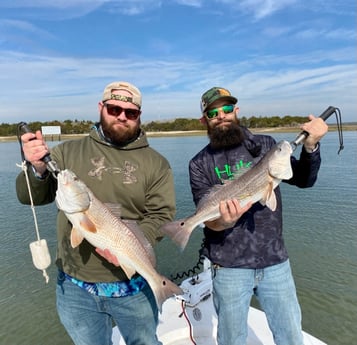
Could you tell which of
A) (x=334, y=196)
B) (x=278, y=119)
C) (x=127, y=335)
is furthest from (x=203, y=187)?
(x=278, y=119)

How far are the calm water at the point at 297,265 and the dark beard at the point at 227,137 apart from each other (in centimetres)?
462

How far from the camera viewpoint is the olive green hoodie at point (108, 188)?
10.4ft

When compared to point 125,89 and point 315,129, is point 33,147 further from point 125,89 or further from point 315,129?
point 315,129

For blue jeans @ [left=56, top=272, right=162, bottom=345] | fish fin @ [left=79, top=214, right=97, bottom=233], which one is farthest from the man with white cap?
fish fin @ [left=79, top=214, right=97, bottom=233]

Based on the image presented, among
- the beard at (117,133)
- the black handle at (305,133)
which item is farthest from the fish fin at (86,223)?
the black handle at (305,133)

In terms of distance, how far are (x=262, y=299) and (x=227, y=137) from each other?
1.85 meters

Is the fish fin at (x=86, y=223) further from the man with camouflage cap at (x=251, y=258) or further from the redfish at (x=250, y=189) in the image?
the man with camouflage cap at (x=251, y=258)

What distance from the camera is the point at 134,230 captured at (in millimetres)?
3127

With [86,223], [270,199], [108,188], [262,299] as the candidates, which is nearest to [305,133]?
[270,199]

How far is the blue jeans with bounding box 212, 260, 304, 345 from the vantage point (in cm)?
Answer: 340

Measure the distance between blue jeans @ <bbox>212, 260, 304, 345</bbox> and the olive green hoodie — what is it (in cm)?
93

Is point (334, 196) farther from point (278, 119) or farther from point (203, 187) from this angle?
point (278, 119)

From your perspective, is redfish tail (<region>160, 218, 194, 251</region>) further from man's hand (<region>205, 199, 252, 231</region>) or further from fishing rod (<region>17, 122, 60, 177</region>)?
fishing rod (<region>17, 122, 60, 177</region>)

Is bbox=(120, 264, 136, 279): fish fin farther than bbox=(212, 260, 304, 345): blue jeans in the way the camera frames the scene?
No
